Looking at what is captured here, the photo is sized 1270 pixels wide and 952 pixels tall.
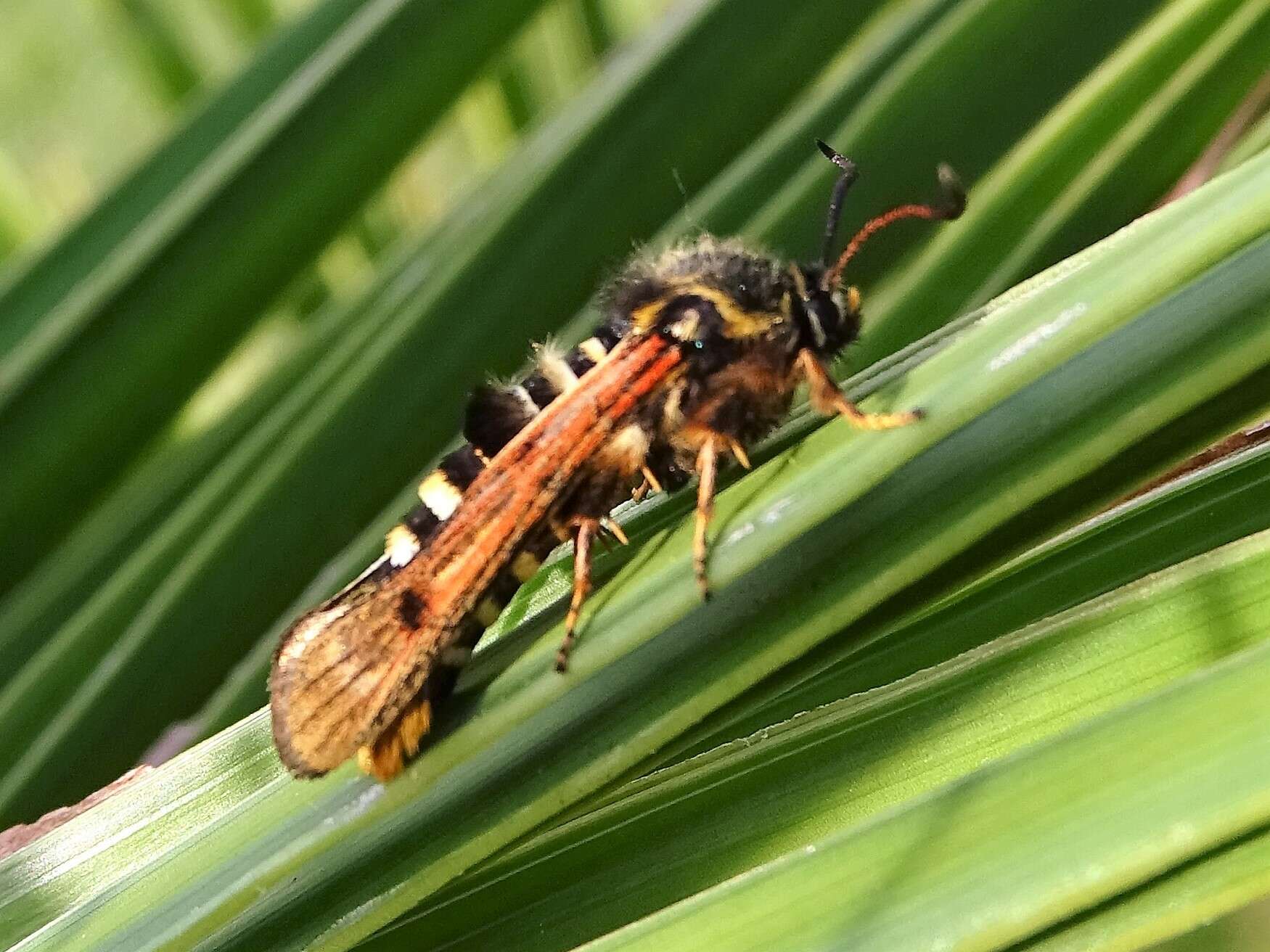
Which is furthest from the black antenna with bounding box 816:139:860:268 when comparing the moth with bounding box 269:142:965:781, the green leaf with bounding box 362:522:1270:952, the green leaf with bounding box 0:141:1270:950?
the green leaf with bounding box 362:522:1270:952

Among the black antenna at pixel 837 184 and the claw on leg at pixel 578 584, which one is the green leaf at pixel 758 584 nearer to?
the claw on leg at pixel 578 584

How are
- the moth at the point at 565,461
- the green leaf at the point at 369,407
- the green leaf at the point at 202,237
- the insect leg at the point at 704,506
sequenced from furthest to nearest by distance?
the green leaf at the point at 369,407
the green leaf at the point at 202,237
the moth at the point at 565,461
the insect leg at the point at 704,506

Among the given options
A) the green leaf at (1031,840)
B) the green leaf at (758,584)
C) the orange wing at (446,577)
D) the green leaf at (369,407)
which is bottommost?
the green leaf at (1031,840)

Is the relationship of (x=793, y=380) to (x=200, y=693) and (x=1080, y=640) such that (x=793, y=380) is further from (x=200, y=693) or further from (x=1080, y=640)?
(x=200, y=693)

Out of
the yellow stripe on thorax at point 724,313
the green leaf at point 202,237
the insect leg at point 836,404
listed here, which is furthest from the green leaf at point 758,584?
the green leaf at point 202,237

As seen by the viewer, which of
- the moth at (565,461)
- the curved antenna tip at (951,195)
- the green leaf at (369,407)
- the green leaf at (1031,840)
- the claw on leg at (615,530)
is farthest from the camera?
the green leaf at (369,407)

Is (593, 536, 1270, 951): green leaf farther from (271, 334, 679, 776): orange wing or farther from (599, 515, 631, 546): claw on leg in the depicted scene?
(599, 515, 631, 546): claw on leg

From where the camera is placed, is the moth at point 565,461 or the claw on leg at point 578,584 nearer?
the claw on leg at point 578,584

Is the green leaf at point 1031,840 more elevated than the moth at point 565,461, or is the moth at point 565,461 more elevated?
the moth at point 565,461
